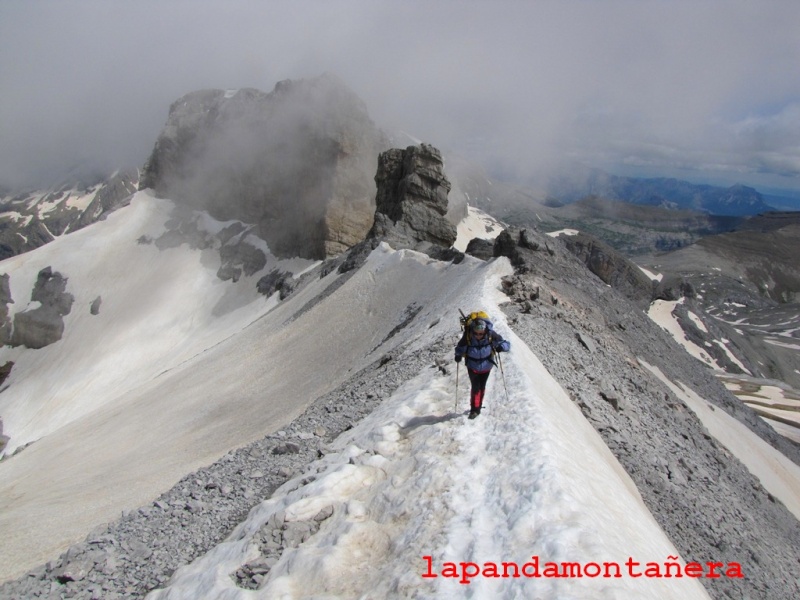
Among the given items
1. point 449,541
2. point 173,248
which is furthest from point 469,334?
point 173,248

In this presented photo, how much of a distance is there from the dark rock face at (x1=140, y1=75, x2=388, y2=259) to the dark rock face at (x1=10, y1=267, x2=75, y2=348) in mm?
26589

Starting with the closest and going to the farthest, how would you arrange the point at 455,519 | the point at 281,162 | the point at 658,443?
the point at 455,519, the point at 658,443, the point at 281,162

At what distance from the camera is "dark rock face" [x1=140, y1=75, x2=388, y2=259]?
76.8 meters

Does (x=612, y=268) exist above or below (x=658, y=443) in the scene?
below

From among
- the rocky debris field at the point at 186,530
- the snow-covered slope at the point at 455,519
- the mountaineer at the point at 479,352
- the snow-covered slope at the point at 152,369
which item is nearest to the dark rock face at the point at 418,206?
the snow-covered slope at the point at 152,369

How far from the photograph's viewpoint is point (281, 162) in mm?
87812

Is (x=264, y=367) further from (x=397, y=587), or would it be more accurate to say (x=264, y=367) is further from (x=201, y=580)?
(x=397, y=587)

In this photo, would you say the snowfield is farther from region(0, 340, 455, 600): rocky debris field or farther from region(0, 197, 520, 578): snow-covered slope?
region(0, 340, 455, 600): rocky debris field

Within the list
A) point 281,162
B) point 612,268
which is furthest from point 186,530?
point 612,268

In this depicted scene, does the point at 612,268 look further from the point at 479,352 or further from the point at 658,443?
the point at 479,352

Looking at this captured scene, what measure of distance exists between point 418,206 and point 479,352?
42.1m

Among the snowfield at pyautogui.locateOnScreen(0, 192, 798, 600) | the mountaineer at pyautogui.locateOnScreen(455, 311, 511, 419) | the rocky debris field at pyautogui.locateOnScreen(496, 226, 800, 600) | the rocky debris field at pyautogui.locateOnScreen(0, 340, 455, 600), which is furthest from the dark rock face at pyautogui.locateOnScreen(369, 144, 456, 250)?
the mountaineer at pyautogui.locateOnScreen(455, 311, 511, 419)

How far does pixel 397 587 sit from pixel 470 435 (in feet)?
13.5

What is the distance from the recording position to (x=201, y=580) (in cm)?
856
